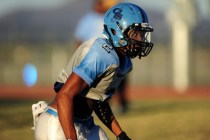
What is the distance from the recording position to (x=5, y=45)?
38281 millimetres

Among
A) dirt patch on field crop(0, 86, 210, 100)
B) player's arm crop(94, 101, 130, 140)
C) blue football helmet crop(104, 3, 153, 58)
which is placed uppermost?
blue football helmet crop(104, 3, 153, 58)

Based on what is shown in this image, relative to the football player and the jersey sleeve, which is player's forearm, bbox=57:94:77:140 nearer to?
the football player

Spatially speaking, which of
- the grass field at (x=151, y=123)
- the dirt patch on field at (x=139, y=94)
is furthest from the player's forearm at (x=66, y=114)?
the dirt patch on field at (x=139, y=94)

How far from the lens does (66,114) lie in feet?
15.7

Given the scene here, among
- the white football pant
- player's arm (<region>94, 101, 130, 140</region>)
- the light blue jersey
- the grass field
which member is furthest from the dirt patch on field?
the light blue jersey

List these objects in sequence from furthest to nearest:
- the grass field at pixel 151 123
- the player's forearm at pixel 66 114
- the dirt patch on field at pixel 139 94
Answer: the dirt patch on field at pixel 139 94 → the grass field at pixel 151 123 → the player's forearm at pixel 66 114

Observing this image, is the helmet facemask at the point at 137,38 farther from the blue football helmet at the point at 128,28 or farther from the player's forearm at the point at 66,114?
the player's forearm at the point at 66,114

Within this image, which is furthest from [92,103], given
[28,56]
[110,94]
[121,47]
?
[28,56]

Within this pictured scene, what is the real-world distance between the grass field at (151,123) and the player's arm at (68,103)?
17.7ft

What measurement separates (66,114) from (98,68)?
392 mm

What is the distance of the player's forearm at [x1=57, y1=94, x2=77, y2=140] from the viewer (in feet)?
15.7

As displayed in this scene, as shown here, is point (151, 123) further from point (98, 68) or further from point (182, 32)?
point (182, 32)

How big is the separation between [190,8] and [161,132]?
11.8m

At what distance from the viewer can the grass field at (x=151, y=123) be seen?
10648 millimetres
